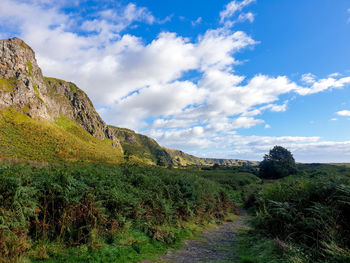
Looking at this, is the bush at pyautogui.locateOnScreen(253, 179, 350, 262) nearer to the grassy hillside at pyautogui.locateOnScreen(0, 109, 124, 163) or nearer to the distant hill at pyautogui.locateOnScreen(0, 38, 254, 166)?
the distant hill at pyautogui.locateOnScreen(0, 38, 254, 166)

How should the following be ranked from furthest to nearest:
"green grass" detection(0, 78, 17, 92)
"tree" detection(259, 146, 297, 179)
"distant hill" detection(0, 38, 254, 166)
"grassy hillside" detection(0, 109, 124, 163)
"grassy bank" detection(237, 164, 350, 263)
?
"green grass" detection(0, 78, 17, 92), "distant hill" detection(0, 38, 254, 166), "grassy hillside" detection(0, 109, 124, 163), "tree" detection(259, 146, 297, 179), "grassy bank" detection(237, 164, 350, 263)

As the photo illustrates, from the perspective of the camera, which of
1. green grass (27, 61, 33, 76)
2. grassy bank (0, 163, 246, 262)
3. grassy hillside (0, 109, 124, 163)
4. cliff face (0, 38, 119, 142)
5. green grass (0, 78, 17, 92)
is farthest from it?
green grass (27, 61, 33, 76)

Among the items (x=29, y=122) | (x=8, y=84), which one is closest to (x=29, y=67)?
(x=8, y=84)

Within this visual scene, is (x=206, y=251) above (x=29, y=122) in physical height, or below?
below

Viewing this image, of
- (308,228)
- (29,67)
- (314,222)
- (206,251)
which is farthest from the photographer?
(29,67)

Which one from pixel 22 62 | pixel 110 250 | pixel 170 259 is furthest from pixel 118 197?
pixel 22 62

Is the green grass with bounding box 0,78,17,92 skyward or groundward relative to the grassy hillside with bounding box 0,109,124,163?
skyward

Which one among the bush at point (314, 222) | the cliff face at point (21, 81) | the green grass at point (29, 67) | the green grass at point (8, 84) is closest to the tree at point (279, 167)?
the bush at point (314, 222)

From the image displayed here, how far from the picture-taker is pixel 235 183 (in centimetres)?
4266

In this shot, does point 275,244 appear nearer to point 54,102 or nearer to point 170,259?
point 170,259

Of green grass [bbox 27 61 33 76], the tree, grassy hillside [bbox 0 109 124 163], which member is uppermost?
green grass [bbox 27 61 33 76]

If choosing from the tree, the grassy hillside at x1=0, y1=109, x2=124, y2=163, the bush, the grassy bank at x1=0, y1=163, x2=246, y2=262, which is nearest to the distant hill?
the grassy hillside at x1=0, y1=109, x2=124, y2=163

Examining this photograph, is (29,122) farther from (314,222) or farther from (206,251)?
(314,222)

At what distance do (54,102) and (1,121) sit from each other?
8530 centimetres
